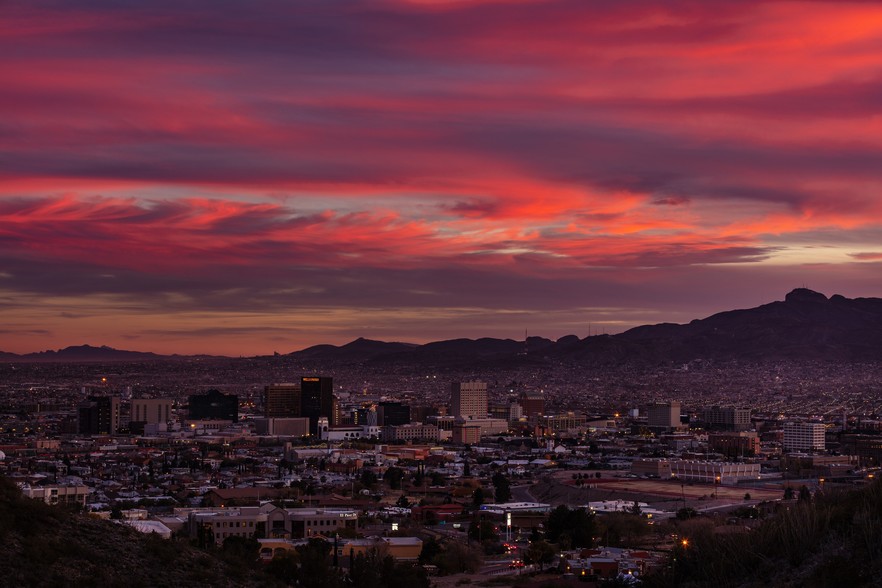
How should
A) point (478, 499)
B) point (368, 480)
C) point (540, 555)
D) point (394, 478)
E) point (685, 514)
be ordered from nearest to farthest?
point (540, 555), point (685, 514), point (478, 499), point (368, 480), point (394, 478)

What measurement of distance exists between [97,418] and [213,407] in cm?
2169

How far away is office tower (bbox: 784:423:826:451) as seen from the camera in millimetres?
113375

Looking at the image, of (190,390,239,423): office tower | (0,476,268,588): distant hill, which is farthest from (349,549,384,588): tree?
(190,390,239,423): office tower

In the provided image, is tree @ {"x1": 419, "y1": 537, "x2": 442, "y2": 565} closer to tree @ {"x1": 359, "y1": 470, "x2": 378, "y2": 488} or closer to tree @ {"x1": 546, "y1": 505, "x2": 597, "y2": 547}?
tree @ {"x1": 546, "y1": 505, "x2": 597, "y2": 547}

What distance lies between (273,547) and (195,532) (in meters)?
4.66

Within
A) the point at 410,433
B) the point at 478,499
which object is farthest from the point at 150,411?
the point at 478,499

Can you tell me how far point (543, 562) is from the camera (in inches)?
1615

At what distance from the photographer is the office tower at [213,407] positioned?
150875 millimetres

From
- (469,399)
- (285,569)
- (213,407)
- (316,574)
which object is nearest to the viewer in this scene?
(316,574)

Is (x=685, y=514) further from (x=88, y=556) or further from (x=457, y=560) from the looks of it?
(x=88, y=556)

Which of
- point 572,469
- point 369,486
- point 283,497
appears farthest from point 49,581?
point 572,469

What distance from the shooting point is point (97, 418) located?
131125 millimetres

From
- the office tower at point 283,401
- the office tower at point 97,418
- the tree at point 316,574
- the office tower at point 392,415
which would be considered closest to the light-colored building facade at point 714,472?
the tree at point 316,574

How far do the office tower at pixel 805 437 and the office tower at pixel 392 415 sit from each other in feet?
131
